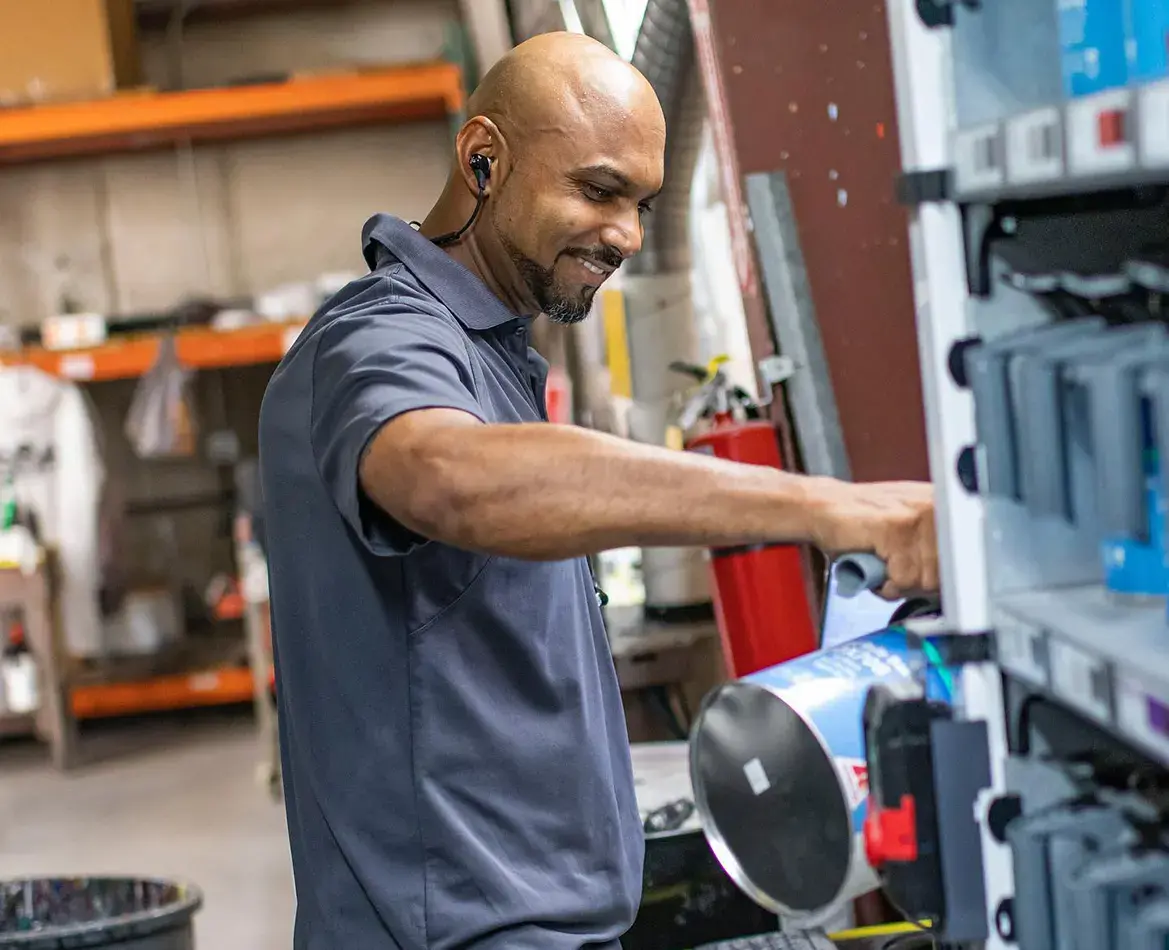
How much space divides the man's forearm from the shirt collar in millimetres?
472

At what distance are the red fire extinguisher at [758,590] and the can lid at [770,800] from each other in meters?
1.18

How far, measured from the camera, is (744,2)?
8.95ft

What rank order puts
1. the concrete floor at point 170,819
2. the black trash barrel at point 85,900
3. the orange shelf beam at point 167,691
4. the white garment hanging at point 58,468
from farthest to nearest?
the orange shelf beam at point 167,691 < the white garment hanging at point 58,468 < the concrete floor at point 170,819 < the black trash barrel at point 85,900

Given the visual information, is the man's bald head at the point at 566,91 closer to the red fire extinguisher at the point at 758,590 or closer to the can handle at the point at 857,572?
the can handle at the point at 857,572

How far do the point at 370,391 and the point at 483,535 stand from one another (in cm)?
16

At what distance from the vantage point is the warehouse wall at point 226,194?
25.2 ft

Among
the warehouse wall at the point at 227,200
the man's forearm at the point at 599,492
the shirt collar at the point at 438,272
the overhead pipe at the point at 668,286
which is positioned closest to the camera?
the man's forearm at the point at 599,492

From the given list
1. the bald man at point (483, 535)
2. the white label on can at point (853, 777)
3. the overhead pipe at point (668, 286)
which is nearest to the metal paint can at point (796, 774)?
the white label on can at point (853, 777)

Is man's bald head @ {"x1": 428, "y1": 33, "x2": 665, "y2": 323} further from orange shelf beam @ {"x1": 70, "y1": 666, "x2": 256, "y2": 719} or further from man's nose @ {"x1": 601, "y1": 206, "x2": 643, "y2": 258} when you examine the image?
orange shelf beam @ {"x1": 70, "y1": 666, "x2": 256, "y2": 719}

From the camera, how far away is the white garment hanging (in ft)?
20.9

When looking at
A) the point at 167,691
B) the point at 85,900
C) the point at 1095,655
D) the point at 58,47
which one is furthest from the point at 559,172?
the point at 58,47

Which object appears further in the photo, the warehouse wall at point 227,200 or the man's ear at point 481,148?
the warehouse wall at point 227,200

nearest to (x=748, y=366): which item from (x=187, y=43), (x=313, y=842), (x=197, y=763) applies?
(x=313, y=842)

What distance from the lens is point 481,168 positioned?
5.31 ft
